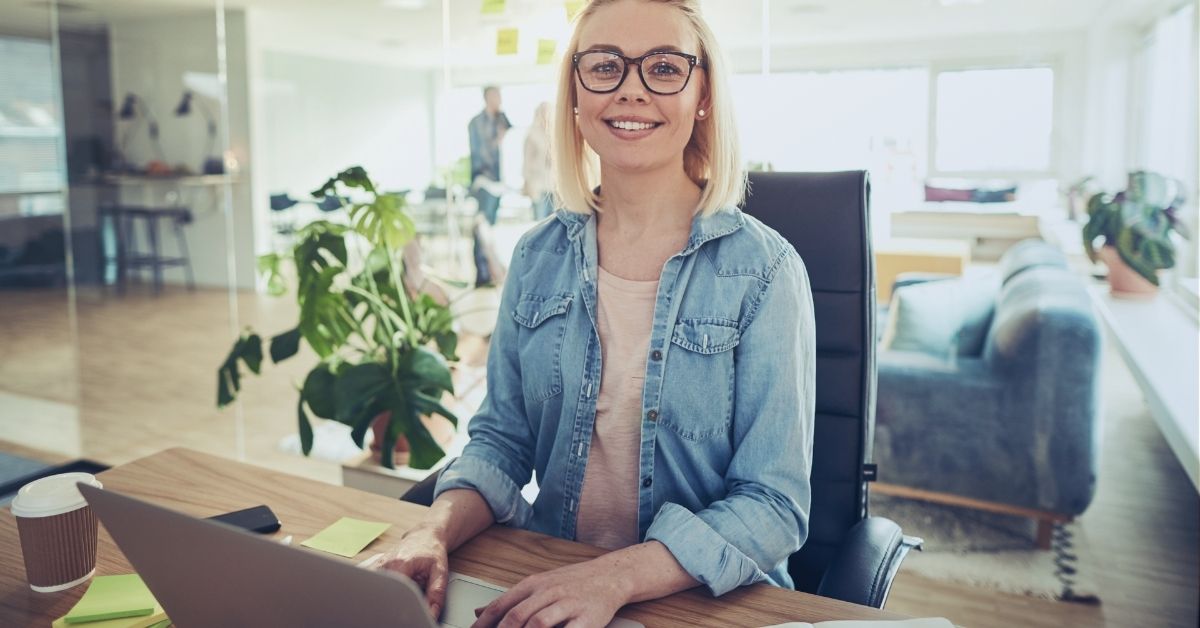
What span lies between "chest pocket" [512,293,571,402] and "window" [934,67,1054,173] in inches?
66.0

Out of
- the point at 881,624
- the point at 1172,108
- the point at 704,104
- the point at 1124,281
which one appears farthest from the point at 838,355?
the point at 1172,108

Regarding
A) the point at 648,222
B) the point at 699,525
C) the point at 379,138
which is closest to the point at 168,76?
the point at 379,138

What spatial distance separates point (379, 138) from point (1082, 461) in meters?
2.68

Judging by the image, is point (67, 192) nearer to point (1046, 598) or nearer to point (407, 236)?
point (407, 236)

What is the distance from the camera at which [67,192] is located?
12.9 feet

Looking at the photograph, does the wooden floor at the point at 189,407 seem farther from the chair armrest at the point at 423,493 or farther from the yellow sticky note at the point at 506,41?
the chair armrest at the point at 423,493

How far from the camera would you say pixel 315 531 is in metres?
1.08

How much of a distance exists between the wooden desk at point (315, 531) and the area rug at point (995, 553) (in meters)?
1.93

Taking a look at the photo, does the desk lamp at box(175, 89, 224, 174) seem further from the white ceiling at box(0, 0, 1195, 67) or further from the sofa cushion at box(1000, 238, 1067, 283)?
the sofa cushion at box(1000, 238, 1067, 283)

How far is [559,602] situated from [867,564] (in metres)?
0.46

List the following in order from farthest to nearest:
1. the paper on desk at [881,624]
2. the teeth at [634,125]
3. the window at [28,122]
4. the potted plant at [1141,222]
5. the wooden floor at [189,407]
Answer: the window at [28,122] → the potted plant at [1141,222] → the wooden floor at [189,407] → the teeth at [634,125] → the paper on desk at [881,624]

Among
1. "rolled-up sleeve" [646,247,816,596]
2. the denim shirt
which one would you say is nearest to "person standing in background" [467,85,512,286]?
the denim shirt

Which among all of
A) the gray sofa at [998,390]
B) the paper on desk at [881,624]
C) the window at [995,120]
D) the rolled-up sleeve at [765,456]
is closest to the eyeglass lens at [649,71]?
the rolled-up sleeve at [765,456]

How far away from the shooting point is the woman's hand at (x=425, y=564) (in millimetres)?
913
